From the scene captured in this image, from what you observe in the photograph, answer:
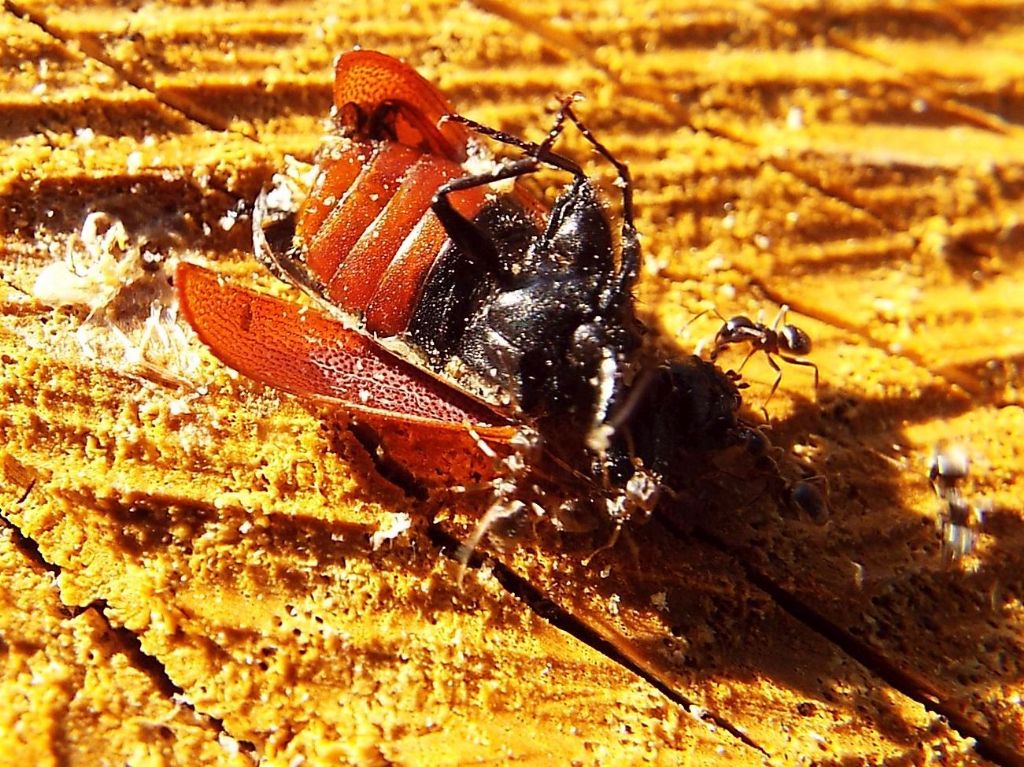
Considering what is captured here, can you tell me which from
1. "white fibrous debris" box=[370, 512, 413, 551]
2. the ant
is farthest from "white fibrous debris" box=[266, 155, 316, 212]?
the ant

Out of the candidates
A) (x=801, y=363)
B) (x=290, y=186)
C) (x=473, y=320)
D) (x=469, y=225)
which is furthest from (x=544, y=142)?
(x=801, y=363)

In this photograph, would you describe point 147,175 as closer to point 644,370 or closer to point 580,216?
point 580,216

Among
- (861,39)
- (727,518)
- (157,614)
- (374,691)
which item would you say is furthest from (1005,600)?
(157,614)

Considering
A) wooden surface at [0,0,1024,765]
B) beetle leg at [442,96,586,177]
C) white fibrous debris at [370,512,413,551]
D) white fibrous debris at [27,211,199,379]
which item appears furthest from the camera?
beetle leg at [442,96,586,177]

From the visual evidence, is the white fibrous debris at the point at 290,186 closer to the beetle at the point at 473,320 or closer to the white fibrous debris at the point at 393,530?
the beetle at the point at 473,320

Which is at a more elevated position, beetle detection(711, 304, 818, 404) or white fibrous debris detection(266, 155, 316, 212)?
white fibrous debris detection(266, 155, 316, 212)

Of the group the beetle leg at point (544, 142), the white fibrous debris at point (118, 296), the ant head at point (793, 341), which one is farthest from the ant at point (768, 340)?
the white fibrous debris at point (118, 296)

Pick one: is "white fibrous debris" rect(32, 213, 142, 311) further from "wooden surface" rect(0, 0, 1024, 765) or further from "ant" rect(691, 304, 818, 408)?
"ant" rect(691, 304, 818, 408)

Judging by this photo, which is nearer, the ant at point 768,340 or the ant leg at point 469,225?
the ant leg at point 469,225
